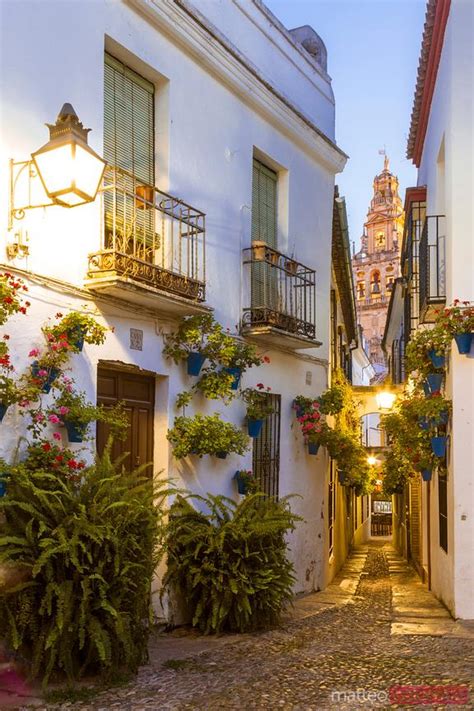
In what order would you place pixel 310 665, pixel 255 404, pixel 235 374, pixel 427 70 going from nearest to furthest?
pixel 310 665 < pixel 235 374 < pixel 255 404 < pixel 427 70

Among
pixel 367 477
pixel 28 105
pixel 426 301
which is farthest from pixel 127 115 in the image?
pixel 367 477

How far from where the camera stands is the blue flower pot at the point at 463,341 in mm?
8406

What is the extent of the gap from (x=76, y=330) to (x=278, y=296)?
442 centimetres

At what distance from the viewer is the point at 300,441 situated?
1137 cm

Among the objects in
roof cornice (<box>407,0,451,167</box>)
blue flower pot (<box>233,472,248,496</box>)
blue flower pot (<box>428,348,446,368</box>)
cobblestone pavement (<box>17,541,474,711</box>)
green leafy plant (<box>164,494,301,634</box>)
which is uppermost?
roof cornice (<box>407,0,451,167</box>)

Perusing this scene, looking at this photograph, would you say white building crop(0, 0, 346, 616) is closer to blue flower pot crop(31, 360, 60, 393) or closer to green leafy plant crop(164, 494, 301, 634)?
blue flower pot crop(31, 360, 60, 393)

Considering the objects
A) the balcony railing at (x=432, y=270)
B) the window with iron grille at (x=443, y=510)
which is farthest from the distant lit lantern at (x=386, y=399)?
the window with iron grille at (x=443, y=510)

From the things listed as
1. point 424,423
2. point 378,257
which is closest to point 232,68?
point 424,423

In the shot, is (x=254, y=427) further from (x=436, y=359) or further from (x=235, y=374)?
(x=436, y=359)

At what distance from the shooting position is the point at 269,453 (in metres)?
10.5

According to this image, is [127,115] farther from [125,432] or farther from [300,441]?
[300,441]

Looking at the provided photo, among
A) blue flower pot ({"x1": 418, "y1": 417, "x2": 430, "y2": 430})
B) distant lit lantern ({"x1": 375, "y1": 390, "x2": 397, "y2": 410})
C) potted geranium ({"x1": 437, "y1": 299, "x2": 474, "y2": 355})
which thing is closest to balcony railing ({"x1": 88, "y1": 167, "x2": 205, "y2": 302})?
potted geranium ({"x1": 437, "y1": 299, "x2": 474, "y2": 355})

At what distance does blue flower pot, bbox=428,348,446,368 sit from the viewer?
8.91m

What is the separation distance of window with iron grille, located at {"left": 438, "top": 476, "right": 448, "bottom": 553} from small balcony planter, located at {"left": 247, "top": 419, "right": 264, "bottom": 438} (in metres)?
2.26
